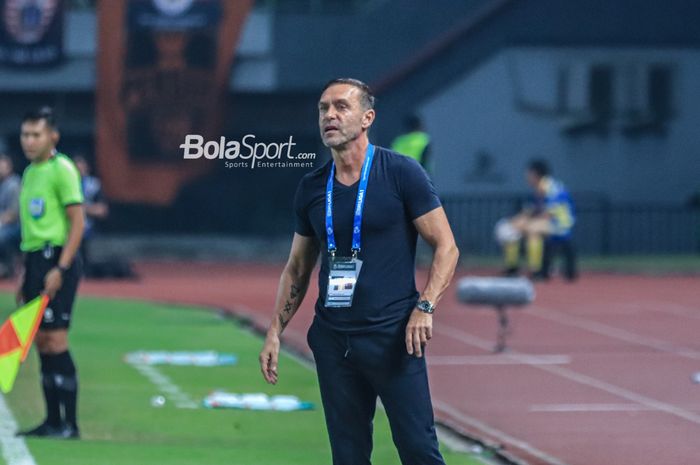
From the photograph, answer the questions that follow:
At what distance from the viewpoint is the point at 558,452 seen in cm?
1109

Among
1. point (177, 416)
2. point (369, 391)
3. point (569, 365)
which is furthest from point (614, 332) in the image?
point (369, 391)

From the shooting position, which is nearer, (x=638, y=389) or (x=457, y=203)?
(x=638, y=389)

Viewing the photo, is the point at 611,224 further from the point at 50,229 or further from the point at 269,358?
the point at 269,358

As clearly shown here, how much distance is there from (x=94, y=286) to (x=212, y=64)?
7.97 m

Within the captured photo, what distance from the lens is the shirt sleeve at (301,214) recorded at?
24.8 feet

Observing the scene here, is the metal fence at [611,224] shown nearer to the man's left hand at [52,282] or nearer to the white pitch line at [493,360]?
the white pitch line at [493,360]

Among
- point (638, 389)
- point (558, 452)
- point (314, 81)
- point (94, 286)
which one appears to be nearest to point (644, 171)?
point (314, 81)

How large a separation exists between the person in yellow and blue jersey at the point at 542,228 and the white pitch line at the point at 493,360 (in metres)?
10.3

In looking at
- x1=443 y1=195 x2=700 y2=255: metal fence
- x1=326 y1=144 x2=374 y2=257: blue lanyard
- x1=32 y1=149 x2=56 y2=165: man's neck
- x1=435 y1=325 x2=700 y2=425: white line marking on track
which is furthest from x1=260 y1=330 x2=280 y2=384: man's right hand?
x1=443 y1=195 x2=700 y2=255: metal fence

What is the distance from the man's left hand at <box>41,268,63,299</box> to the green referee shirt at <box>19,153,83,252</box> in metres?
0.23

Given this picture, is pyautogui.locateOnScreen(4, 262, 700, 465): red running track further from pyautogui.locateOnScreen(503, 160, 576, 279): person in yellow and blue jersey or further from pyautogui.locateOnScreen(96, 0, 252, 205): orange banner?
pyautogui.locateOnScreen(96, 0, 252, 205): orange banner

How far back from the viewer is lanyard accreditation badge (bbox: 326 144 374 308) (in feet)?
24.0

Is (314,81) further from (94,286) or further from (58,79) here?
(94,286)

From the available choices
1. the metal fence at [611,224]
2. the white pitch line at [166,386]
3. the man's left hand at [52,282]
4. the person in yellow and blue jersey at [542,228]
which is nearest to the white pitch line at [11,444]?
the man's left hand at [52,282]
